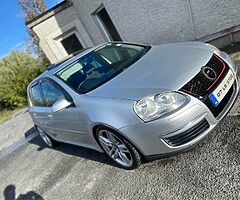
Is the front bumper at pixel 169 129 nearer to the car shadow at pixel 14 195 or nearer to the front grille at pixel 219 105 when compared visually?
the front grille at pixel 219 105

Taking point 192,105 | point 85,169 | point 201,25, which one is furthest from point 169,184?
point 201,25

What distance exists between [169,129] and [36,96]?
333cm

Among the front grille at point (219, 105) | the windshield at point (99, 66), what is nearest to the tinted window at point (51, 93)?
the windshield at point (99, 66)

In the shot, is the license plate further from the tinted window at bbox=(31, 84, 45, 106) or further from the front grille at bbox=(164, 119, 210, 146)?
the tinted window at bbox=(31, 84, 45, 106)

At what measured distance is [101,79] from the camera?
401 cm

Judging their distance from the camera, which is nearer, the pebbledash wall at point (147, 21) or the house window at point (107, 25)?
the pebbledash wall at point (147, 21)

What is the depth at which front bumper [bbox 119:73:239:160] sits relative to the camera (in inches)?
117

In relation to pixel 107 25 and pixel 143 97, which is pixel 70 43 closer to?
pixel 107 25

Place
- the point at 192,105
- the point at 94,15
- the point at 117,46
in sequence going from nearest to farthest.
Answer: the point at 192,105 → the point at 117,46 → the point at 94,15

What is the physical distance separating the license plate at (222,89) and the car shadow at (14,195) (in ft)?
9.55

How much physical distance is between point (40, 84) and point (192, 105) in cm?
310

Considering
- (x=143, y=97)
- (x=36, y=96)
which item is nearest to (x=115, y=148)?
(x=143, y=97)

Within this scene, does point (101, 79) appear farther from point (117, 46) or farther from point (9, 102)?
point (9, 102)

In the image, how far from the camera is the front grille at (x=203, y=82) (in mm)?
3074
